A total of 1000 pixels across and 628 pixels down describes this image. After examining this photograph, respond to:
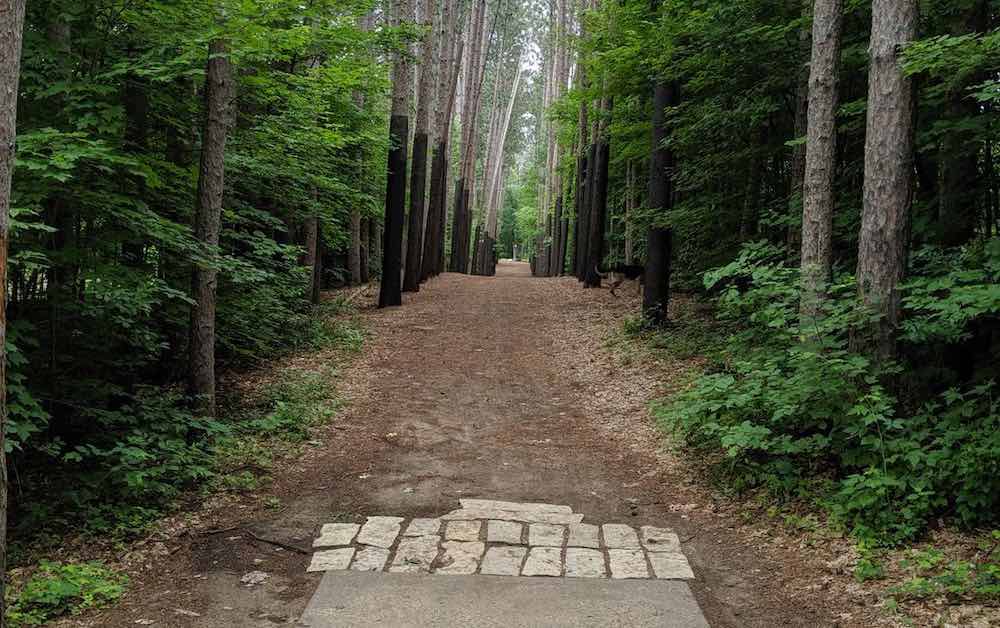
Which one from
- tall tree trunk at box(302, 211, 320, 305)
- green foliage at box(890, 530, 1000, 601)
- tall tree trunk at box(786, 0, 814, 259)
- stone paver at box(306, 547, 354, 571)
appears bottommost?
stone paver at box(306, 547, 354, 571)

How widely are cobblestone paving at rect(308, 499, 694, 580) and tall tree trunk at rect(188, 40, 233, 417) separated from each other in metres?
3.45

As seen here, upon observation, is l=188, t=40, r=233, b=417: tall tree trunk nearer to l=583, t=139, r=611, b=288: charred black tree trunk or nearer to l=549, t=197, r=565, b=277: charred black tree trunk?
l=583, t=139, r=611, b=288: charred black tree trunk

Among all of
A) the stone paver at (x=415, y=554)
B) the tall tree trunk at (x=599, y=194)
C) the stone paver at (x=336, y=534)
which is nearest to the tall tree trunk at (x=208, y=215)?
the stone paver at (x=336, y=534)

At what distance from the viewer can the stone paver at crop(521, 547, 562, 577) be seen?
4.80m

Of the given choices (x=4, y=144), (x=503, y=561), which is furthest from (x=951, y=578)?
(x=4, y=144)

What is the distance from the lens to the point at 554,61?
40.0 m

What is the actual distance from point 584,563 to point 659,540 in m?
0.77

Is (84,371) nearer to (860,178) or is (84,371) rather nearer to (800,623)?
(800,623)

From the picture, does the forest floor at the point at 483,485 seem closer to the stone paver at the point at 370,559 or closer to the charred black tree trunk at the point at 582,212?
the stone paver at the point at 370,559

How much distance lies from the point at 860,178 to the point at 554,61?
110 feet

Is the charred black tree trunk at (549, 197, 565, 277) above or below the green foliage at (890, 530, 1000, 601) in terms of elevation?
above

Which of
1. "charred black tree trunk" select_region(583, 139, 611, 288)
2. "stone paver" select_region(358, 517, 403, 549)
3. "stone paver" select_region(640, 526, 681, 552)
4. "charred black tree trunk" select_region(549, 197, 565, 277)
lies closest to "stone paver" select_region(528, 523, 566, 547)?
"stone paver" select_region(640, 526, 681, 552)

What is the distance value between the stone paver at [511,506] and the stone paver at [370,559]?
107 centimetres

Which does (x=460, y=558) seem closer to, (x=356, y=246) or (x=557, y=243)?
(x=356, y=246)
